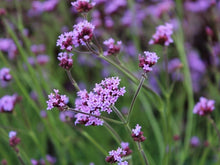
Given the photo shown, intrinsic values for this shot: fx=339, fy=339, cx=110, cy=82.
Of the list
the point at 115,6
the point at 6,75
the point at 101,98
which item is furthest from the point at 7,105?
the point at 115,6

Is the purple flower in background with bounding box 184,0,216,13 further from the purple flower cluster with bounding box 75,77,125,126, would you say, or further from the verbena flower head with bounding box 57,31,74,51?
the purple flower cluster with bounding box 75,77,125,126

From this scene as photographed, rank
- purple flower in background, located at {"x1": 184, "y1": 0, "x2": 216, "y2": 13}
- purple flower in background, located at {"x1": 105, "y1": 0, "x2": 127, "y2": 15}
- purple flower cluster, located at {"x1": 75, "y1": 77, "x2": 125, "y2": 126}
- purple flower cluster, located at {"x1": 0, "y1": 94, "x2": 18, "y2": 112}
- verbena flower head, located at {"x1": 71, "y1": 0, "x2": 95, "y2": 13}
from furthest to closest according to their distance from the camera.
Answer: purple flower in background, located at {"x1": 184, "y1": 0, "x2": 216, "y2": 13} < purple flower in background, located at {"x1": 105, "y1": 0, "x2": 127, "y2": 15} < purple flower cluster, located at {"x1": 0, "y1": 94, "x2": 18, "y2": 112} < verbena flower head, located at {"x1": 71, "y1": 0, "x2": 95, "y2": 13} < purple flower cluster, located at {"x1": 75, "y1": 77, "x2": 125, "y2": 126}

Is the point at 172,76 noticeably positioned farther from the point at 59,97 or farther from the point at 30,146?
the point at 59,97

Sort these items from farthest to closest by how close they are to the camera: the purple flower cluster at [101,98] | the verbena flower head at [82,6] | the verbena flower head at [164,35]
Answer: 1. the verbena flower head at [164,35]
2. the verbena flower head at [82,6]
3. the purple flower cluster at [101,98]

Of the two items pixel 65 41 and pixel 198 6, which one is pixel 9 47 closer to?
pixel 65 41

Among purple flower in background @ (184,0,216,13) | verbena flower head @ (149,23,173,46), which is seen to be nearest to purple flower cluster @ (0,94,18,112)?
verbena flower head @ (149,23,173,46)

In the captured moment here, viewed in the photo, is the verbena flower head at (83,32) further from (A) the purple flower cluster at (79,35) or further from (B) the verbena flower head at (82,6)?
(B) the verbena flower head at (82,6)

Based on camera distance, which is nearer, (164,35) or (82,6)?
(82,6)

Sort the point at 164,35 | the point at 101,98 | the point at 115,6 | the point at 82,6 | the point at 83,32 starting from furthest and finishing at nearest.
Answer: the point at 115,6
the point at 164,35
the point at 82,6
the point at 83,32
the point at 101,98

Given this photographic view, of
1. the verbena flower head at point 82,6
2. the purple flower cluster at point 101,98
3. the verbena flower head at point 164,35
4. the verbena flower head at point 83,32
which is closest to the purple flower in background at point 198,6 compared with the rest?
the verbena flower head at point 164,35

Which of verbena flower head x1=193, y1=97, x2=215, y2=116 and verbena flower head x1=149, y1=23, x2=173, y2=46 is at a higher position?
verbena flower head x1=149, y1=23, x2=173, y2=46

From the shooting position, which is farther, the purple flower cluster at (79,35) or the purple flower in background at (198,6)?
the purple flower in background at (198,6)

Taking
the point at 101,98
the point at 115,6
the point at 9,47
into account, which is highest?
the point at 115,6
